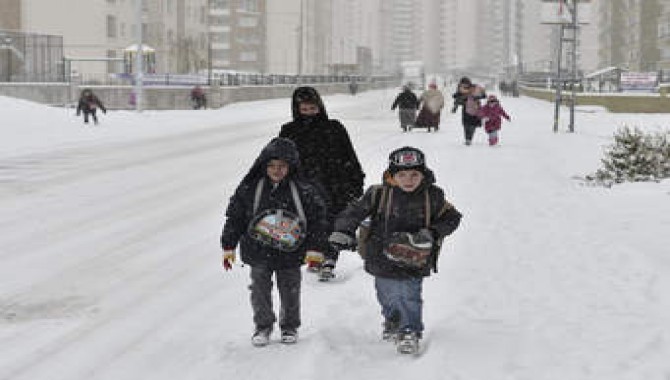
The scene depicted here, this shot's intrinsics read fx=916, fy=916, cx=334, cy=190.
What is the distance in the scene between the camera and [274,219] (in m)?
5.58

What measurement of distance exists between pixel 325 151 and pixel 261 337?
2086 mm

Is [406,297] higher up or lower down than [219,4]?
lower down

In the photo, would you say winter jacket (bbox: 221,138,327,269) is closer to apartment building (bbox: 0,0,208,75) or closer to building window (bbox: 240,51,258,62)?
apartment building (bbox: 0,0,208,75)

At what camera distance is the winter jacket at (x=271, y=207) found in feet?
18.5

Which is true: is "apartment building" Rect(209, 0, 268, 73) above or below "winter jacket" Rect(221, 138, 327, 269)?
above

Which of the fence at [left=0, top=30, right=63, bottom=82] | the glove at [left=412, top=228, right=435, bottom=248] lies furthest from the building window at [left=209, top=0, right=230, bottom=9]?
the glove at [left=412, top=228, right=435, bottom=248]

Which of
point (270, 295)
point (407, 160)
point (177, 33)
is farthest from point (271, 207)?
point (177, 33)

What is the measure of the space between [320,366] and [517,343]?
1.36 metres

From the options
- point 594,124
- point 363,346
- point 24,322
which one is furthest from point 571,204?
point 594,124

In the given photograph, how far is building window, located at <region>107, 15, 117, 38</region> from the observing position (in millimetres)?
62578

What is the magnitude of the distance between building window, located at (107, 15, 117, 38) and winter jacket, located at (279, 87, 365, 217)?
190 ft

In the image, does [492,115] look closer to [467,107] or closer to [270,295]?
[467,107]

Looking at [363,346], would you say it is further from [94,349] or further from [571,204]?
[571,204]

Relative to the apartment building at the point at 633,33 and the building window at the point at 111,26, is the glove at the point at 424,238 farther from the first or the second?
the apartment building at the point at 633,33
